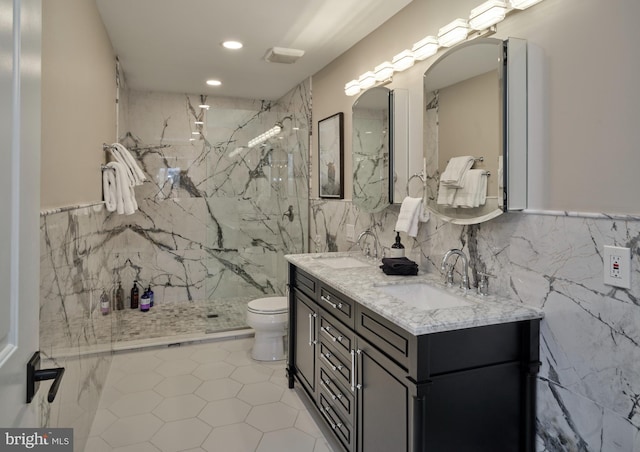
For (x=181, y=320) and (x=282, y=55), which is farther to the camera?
(x=181, y=320)

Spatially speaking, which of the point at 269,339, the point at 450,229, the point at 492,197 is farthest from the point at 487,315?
the point at 269,339

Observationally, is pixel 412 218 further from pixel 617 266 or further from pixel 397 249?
pixel 617 266

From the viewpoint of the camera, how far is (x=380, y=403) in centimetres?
168

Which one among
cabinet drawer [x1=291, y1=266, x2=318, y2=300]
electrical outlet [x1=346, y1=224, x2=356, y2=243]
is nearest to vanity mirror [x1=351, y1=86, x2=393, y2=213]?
electrical outlet [x1=346, y1=224, x2=356, y2=243]

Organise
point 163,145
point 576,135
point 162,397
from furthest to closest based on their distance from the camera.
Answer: point 163,145, point 162,397, point 576,135

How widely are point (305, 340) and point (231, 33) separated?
7.03 ft

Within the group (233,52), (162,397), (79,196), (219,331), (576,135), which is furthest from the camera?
(219,331)

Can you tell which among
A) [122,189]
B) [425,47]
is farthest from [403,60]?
[122,189]

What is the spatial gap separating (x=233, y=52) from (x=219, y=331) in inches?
97.0

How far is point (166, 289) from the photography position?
477cm

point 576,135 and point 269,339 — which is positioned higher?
point 576,135

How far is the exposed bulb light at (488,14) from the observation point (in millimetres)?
1701

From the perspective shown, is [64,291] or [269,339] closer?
[64,291]

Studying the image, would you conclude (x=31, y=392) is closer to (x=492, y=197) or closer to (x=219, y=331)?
(x=492, y=197)
